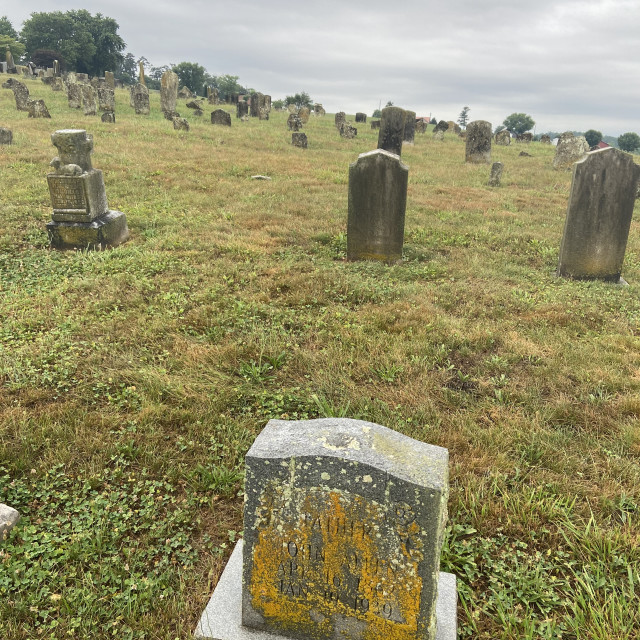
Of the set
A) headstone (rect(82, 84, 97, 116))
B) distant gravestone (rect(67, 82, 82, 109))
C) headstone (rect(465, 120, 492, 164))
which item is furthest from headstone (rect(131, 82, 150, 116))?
headstone (rect(465, 120, 492, 164))

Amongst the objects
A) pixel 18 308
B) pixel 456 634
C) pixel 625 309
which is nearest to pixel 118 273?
pixel 18 308

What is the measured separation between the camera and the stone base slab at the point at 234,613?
77.5 inches

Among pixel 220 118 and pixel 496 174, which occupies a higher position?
pixel 220 118

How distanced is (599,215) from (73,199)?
293 inches

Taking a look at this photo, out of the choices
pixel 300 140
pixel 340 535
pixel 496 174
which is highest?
pixel 300 140

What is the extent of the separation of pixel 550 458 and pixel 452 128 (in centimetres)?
3546

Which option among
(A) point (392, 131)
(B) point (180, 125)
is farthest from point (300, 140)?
(B) point (180, 125)

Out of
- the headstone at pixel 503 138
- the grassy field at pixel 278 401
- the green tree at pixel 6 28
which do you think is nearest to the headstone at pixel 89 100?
the grassy field at pixel 278 401

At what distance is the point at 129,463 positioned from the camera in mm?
3014

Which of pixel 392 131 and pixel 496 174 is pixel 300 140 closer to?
pixel 392 131

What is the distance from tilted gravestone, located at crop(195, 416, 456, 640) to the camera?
168cm

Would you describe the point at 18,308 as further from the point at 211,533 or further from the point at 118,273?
the point at 211,533

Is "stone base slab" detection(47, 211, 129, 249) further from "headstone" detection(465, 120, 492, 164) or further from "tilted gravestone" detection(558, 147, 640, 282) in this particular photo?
"headstone" detection(465, 120, 492, 164)

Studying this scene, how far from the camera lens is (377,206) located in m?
7.07
